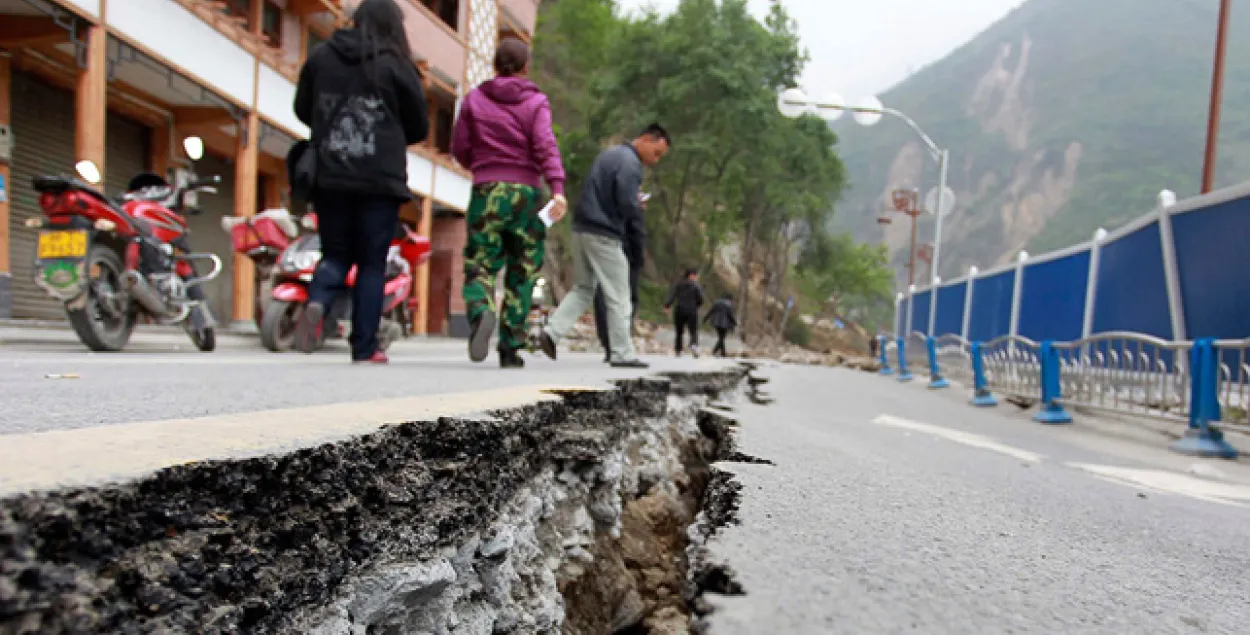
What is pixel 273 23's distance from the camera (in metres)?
12.1

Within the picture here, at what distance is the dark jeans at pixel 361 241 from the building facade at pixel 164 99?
3.75 metres

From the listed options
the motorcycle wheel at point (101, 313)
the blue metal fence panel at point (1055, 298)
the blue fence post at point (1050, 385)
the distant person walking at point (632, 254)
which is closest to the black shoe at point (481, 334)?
the distant person walking at point (632, 254)

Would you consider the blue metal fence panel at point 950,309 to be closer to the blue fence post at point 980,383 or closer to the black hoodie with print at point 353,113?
the blue fence post at point 980,383

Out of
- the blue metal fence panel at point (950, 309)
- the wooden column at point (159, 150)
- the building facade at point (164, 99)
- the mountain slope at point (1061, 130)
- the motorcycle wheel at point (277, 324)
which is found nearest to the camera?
the motorcycle wheel at point (277, 324)

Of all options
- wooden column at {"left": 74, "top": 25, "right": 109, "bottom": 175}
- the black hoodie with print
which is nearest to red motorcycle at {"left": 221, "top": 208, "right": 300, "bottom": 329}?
wooden column at {"left": 74, "top": 25, "right": 109, "bottom": 175}

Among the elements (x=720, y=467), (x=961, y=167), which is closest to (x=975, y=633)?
(x=720, y=467)

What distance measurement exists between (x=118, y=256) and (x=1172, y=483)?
584cm

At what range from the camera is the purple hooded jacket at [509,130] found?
400cm

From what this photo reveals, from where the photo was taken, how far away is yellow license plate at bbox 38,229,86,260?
4.16m

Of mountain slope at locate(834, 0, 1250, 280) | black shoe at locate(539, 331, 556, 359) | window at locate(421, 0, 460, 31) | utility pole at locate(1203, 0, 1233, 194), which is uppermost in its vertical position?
mountain slope at locate(834, 0, 1250, 280)

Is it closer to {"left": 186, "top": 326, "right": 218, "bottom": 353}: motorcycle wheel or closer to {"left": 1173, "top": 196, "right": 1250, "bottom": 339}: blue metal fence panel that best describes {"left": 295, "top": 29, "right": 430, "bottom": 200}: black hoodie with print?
{"left": 186, "top": 326, "right": 218, "bottom": 353}: motorcycle wheel

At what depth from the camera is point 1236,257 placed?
452 cm

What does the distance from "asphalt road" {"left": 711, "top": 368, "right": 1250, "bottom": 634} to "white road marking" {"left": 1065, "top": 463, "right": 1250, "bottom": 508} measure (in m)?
0.02

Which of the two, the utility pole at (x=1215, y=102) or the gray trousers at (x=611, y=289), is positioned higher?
the utility pole at (x=1215, y=102)
